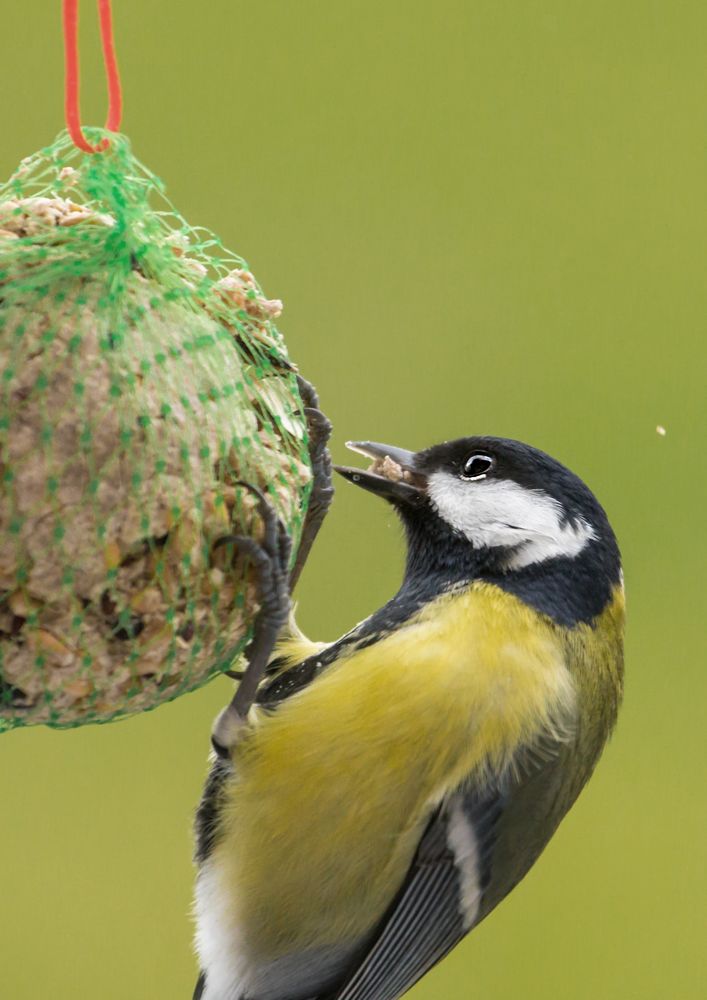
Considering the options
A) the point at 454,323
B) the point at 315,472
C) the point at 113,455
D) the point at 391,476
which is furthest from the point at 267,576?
the point at 454,323

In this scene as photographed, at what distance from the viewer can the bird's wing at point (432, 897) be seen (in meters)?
1.77

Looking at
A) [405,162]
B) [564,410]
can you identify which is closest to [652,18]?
[405,162]

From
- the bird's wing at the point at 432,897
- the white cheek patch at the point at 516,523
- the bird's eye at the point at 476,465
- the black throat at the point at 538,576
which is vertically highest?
the bird's eye at the point at 476,465

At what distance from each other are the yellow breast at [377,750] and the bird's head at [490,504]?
0.08m

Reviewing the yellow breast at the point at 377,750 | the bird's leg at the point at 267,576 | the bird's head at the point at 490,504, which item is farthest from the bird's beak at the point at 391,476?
the bird's leg at the point at 267,576

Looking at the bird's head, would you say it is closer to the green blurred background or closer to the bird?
the bird

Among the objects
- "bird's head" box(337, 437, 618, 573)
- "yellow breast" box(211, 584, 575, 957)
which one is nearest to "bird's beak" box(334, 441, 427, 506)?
"bird's head" box(337, 437, 618, 573)

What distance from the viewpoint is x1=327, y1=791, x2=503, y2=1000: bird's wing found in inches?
69.8

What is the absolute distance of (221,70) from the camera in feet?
9.87

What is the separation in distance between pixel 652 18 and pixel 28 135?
1.54m

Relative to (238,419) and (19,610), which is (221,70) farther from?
(19,610)

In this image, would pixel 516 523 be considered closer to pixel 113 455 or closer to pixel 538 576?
pixel 538 576

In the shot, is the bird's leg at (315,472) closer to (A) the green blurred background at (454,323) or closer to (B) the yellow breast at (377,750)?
(B) the yellow breast at (377,750)

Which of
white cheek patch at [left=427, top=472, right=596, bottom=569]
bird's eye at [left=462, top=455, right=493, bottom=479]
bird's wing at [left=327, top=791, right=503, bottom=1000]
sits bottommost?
bird's wing at [left=327, top=791, right=503, bottom=1000]
